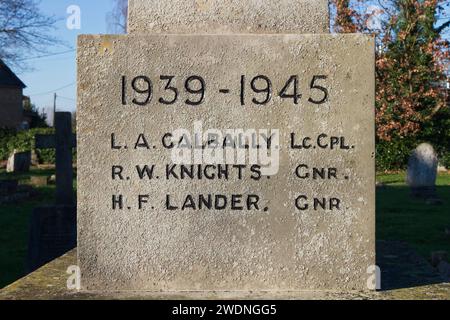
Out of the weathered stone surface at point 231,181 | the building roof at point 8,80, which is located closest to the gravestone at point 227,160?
the weathered stone surface at point 231,181

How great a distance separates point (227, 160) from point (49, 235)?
5.13 meters

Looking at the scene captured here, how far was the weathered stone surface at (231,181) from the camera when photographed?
3.12 metres

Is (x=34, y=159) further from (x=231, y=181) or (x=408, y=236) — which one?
(x=231, y=181)

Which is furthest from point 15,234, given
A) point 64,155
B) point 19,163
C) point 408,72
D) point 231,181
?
point 408,72

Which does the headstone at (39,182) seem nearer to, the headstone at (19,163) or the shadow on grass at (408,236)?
the headstone at (19,163)

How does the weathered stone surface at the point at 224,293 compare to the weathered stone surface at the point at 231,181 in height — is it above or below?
below

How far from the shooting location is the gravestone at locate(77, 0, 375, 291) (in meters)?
3.12

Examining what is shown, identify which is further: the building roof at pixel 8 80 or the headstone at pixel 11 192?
the building roof at pixel 8 80

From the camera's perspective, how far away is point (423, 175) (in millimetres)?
15188

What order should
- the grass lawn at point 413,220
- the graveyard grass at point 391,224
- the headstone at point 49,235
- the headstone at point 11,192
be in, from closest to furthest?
the headstone at point 49,235, the graveyard grass at point 391,224, the grass lawn at point 413,220, the headstone at point 11,192

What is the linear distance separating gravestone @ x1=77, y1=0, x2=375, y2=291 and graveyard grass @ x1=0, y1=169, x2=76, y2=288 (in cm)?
419

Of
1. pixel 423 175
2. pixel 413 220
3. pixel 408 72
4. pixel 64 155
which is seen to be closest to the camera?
pixel 64 155
